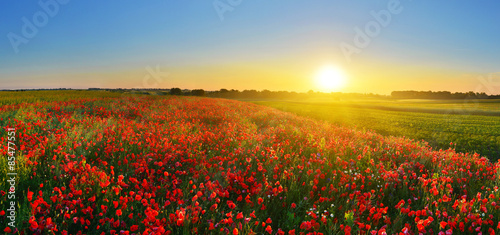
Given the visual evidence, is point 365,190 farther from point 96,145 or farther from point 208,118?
point 208,118

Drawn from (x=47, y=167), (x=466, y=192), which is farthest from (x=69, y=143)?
(x=466, y=192)

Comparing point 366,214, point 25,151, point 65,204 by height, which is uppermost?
point 25,151

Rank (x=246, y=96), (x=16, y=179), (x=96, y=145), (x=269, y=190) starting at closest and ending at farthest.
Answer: (x=16, y=179) < (x=269, y=190) < (x=96, y=145) < (x=246, y=96)

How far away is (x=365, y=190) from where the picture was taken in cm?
456

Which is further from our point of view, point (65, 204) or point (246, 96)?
point (246, 96)

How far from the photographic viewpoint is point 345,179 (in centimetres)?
437

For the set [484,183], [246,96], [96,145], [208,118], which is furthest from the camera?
[246,96]

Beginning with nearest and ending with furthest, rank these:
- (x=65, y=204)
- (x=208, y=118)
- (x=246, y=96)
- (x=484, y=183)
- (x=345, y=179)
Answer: (x=65, y=204), (x=345, y=179), (x=484, y=183), (x=208, y=118), (x=246, y=96)

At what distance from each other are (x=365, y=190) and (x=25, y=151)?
20.7 feet

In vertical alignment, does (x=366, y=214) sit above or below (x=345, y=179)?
below

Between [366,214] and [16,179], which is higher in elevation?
[16,179]

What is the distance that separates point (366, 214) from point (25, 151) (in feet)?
19.6

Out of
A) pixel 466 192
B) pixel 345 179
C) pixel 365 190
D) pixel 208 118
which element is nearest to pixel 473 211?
pixel 466 192

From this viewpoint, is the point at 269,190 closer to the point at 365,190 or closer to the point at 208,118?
the point at 365,190
